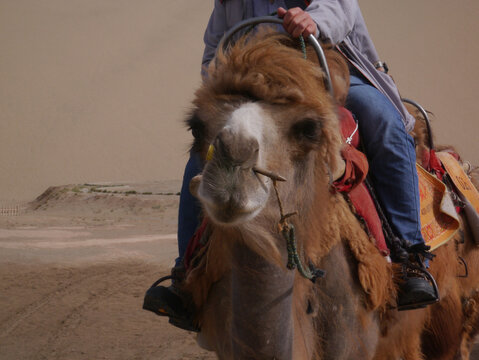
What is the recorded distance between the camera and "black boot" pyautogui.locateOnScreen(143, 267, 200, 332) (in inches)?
100

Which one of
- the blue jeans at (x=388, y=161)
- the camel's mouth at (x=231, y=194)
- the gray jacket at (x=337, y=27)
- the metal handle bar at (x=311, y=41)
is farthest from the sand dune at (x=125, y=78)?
the camel's mouth at (x=231, y=194)

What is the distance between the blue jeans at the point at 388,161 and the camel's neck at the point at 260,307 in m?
0.81

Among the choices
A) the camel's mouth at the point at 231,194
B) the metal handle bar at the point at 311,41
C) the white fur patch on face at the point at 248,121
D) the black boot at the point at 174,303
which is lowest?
the black boot at the point at 174,303

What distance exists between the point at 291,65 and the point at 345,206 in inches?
30.4

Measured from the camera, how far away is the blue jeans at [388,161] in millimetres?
2625

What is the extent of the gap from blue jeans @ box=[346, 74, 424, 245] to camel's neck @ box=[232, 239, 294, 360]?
0.98 metres

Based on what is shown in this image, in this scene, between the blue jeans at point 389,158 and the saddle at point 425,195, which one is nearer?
the saddle at point 425,195

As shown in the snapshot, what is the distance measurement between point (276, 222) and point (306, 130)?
1.04ft

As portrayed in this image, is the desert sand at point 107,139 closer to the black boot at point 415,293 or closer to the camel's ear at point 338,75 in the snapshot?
the black boot at point 415,293

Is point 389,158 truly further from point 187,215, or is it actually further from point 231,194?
point 231,194

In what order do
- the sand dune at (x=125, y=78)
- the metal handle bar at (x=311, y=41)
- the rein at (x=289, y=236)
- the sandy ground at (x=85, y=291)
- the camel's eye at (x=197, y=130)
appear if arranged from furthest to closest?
1. the sand dune at (x=125, y=78)
2. the sandy ground at (x=85, y=291)
3. the metal handle bar at (x=311, y=41)
4. the camel's eye at (x=197, y=130)
5. the rein at (x=289, y=236)

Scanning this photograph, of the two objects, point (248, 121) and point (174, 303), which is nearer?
point (248, 121)

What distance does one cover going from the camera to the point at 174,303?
101 inches

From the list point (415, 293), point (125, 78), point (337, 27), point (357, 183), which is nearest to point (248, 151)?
point (357, 183)
